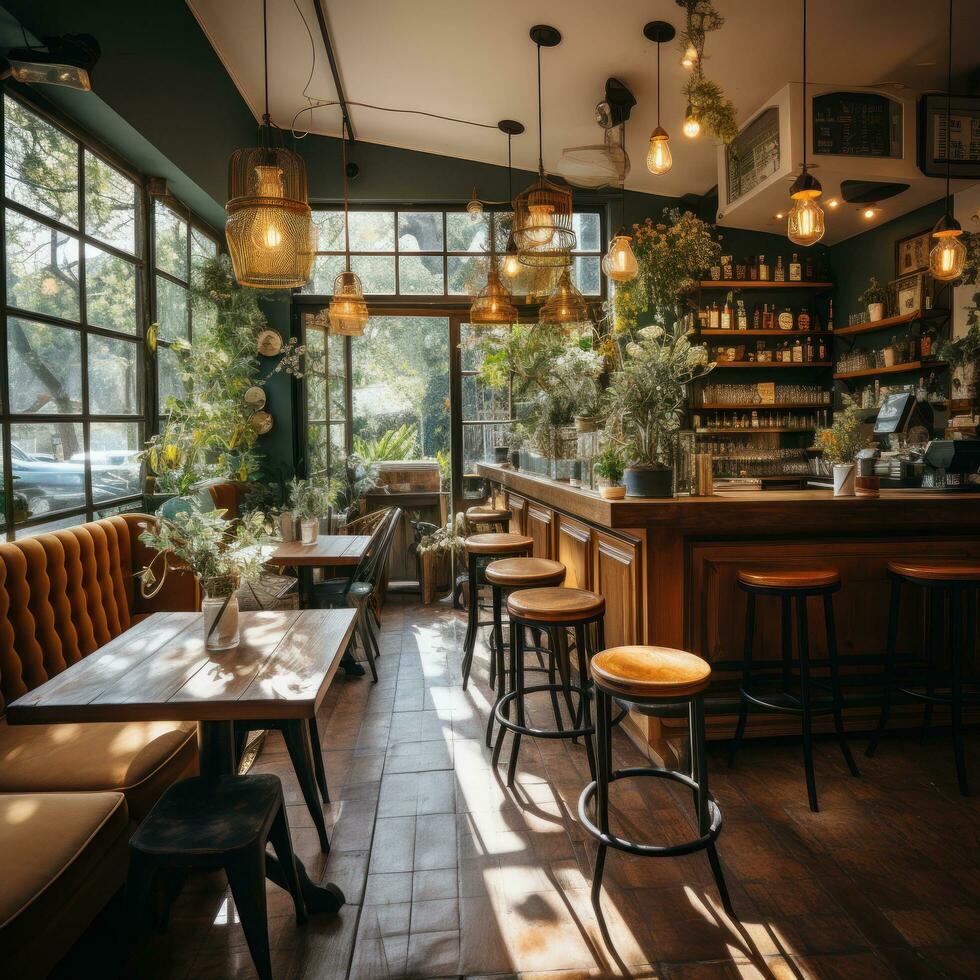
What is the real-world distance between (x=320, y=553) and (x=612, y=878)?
247cm

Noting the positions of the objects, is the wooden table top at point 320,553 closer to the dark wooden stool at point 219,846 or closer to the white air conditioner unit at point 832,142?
the dark wooden stool at point 219,846

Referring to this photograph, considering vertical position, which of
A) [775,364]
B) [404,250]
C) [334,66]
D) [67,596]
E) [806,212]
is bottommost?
[67,596]

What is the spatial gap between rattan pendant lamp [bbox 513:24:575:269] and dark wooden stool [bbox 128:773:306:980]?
8.86ft

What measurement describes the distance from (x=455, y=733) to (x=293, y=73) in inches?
193

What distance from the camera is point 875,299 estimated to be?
5.94m

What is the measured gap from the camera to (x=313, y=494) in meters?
5.83

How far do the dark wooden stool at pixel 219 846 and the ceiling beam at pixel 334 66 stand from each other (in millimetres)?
4462

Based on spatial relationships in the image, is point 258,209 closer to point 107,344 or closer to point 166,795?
point 166,795

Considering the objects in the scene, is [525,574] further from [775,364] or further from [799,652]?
[775,364]

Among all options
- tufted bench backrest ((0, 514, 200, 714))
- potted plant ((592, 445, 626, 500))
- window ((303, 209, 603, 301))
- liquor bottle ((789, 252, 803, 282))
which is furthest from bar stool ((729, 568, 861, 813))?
liquor bottle ((789, 252, 803, 282))

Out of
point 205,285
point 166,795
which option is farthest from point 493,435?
point 166,795

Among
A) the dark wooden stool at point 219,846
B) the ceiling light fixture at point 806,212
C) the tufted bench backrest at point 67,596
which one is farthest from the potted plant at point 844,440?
the tufted bench backrest at point 67,596

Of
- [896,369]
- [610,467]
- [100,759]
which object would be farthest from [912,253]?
[100,759]

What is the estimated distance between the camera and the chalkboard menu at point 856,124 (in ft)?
14.5
